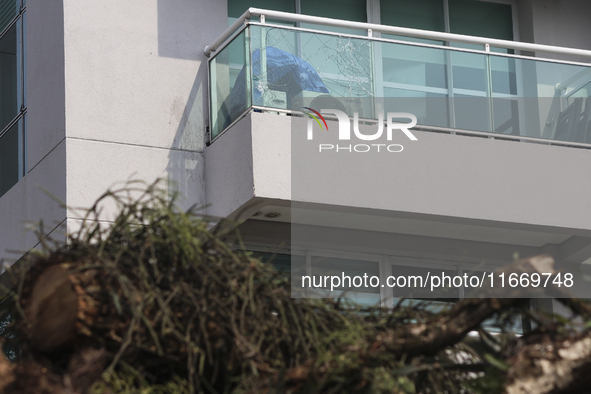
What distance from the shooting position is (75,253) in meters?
2.55

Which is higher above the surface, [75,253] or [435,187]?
[435,187]

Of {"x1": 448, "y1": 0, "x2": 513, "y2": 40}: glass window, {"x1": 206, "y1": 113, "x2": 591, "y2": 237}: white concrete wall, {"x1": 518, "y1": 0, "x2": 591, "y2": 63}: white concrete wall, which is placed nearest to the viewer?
{"x1": 206, "y1": 113, "x2": 591, "y2": 237}: white concrete wall

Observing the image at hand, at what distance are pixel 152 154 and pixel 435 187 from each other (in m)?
2.60

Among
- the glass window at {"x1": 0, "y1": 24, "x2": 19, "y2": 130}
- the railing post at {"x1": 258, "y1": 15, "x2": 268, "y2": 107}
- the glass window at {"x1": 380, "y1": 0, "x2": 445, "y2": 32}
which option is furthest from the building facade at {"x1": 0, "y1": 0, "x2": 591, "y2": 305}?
the glass window at {"x1": 380, "y1": 0, "x2": 445, "y2": 32}

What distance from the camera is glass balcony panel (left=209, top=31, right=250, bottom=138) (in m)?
7.85

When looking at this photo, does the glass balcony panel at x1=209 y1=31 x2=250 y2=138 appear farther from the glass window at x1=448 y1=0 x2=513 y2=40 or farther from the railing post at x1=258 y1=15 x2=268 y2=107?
the glass window at x1=448 y1=0 x2=513 y2=40

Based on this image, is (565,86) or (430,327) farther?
(565,86)

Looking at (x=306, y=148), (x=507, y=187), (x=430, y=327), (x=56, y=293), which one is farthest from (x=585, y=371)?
(x=507, y=187)

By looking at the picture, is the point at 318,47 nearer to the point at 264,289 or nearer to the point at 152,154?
the point at 152,154

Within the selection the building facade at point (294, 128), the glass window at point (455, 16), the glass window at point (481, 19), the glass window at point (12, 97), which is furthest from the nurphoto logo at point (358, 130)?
the glass window at point (12, 97)

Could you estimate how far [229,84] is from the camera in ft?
26.9

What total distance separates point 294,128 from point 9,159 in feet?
11.3

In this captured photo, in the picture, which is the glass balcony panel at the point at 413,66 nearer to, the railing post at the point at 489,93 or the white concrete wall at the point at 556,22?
the railing post at the point at 489,93

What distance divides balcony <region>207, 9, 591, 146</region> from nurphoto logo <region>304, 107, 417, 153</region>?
0.09 metres
